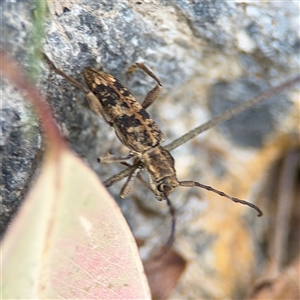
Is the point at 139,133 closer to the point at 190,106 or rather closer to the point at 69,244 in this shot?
the point at 190,106

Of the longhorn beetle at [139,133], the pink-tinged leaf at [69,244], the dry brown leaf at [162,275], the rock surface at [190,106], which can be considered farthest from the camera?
the dry brown leaf at [162,275]

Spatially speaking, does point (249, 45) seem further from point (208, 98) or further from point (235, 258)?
point (235, 258)

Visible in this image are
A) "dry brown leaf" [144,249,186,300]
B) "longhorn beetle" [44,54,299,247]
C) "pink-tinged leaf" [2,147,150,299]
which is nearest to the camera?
"pink-tinged leaf" [2,147,150,299]

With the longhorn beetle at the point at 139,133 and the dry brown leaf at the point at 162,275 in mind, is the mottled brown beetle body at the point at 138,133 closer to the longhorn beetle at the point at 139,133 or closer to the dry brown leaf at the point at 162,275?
the longhorn beetle at the point at 139,133

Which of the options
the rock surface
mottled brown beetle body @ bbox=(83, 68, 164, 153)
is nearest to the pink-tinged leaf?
the rock surface

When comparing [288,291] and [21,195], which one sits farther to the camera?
[288,291]

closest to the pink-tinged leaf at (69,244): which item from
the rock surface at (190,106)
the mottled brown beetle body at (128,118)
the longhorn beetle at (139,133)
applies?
the rock surface at (190,106)

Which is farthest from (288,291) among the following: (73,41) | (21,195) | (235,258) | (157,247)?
(73,41)

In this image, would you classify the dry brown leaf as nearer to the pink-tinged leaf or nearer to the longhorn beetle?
the longhorn beetle
